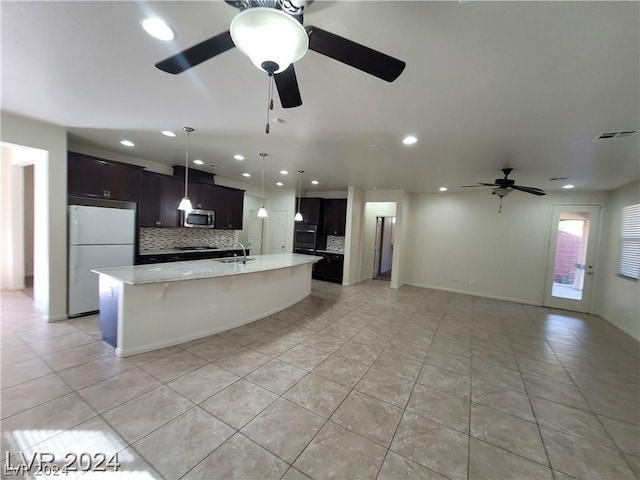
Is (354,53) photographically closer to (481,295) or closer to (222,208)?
(222,208)

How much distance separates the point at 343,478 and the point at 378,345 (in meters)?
1.94

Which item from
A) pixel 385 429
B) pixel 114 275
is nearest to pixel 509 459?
pixel 385 429

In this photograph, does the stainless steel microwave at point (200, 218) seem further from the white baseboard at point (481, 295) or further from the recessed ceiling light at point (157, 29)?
the white baseboard at point (481, 295)

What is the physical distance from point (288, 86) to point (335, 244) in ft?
20.2

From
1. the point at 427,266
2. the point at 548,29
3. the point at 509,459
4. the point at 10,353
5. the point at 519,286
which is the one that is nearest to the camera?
the point at 548,29

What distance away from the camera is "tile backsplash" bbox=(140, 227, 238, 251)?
16.5ft

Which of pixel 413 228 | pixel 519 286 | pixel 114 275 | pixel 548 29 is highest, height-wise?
pixel 548 29

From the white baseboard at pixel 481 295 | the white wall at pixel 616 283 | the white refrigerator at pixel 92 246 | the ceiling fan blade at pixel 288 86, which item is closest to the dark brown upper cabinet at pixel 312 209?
the white baseboard at pixel 481 295

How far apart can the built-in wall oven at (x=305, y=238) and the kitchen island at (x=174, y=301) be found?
11.0 feet

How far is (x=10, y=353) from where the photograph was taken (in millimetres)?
2680

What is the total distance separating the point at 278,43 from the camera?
0.97 metres

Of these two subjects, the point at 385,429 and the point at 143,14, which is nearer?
the point at 143,14

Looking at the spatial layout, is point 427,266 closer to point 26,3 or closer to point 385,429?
point 385,429

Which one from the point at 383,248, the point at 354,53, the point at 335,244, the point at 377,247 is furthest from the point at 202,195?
the point at 383,248
